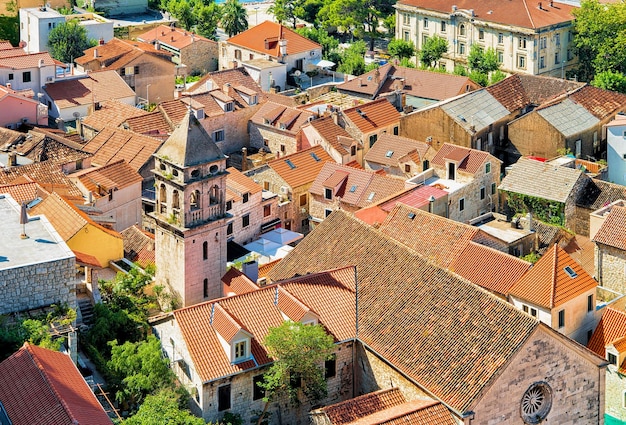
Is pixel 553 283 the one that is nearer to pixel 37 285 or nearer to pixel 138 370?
pixel 138 370

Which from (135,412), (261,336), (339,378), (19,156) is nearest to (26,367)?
(135,412)

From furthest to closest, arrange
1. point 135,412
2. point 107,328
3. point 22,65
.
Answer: point 22,65, point 107,328, point 135,412

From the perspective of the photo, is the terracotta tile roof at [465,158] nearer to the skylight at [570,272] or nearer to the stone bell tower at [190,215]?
the skylight at [570,272]

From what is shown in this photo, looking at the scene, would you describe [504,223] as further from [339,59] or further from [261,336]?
[339,59]

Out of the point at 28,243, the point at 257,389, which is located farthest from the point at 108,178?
the point at 257,389

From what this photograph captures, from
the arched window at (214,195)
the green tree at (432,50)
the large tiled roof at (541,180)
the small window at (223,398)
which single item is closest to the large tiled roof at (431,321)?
the arched window at (214,195)

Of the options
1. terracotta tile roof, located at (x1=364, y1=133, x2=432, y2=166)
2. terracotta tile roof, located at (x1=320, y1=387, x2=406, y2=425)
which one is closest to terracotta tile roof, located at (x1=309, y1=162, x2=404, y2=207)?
terracotta tile roof, located at (x1=364, y1=133, x2=432, y2=166)
